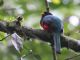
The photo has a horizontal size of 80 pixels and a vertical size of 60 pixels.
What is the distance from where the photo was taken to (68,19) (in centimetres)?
300

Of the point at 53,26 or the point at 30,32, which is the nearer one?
the point at 30,32

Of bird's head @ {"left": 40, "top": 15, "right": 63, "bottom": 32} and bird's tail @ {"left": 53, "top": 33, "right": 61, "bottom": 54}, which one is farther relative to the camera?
bird's head @ {"left": 40, "top": 15, "right": 63, "bottom": 32}

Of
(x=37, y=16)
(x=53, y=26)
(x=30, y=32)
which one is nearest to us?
(x=30, y=32)

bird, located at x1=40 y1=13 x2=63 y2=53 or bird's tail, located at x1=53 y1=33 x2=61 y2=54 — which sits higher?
bird, located at x1=40 y1=13 x2=63 y2=53

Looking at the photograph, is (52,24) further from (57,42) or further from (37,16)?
(37,16)

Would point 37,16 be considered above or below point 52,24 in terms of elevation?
below

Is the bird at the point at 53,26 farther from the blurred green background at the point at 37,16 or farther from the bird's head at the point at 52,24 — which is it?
the blurred green background at the point at 37,16

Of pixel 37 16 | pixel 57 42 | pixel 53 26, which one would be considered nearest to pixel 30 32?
pixel 57 42

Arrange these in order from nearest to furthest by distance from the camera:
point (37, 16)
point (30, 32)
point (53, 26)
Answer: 1. point (30, 32)
2. point (53, 26)
3. point (37, 16)

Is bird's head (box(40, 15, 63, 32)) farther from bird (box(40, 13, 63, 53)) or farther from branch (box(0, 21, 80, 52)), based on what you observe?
branch (box(0, 21, 80, 52))

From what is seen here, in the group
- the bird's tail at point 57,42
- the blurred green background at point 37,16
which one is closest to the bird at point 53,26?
the bird's tail at point 57,42

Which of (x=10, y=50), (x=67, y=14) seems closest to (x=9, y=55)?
(x=10, y=50)

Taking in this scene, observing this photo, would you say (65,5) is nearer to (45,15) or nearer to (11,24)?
(45,15)

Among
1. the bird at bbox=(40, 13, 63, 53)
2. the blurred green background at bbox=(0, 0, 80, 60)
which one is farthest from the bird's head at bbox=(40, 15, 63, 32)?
the blurred green background at bbox=(0, 0, 80, 60)
